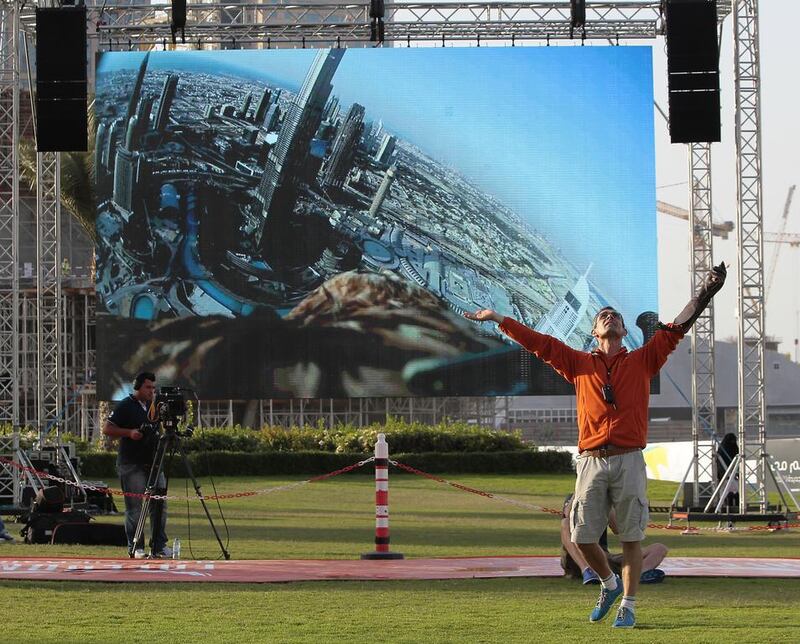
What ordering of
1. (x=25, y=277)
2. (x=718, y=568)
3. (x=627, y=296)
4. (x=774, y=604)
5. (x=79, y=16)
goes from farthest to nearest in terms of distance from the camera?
(x=25, y=277) < (x=627, y=296) < (x=79, y=16) < (x=718, y=568) < (x=774, y=604)

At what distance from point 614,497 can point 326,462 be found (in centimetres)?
2780

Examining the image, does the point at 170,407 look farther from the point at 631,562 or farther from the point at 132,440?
the point at 631,562

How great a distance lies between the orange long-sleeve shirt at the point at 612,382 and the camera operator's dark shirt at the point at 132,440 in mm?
6888

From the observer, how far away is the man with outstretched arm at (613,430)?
945 centimetres

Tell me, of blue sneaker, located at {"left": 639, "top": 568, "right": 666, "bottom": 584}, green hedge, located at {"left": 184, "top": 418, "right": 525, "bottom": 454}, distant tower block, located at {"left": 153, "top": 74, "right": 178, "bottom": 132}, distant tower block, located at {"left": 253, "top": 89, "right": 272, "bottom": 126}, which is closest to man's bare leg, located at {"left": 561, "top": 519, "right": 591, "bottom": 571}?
blue sneaker, located at {"left": 639, "top": 568, "right": 666, "bottom": 584}

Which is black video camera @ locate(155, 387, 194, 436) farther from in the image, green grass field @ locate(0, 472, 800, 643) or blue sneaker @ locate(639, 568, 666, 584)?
blue sneaker @ locate(639, 568, 666, 584)

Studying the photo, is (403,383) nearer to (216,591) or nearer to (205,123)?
(205,123)

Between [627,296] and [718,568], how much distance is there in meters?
20.4

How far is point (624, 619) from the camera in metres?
9.29

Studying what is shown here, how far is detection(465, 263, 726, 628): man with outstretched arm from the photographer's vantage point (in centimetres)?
945

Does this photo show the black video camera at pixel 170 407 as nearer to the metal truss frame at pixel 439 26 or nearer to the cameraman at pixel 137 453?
the cameraman at pixel 137 453

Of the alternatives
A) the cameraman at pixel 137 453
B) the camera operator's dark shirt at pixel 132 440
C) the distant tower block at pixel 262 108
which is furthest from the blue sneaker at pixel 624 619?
the distant tower block at pixel 262 108

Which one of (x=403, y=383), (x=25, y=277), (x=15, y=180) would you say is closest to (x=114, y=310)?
(x=403, y=383)

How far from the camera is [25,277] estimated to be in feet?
175
